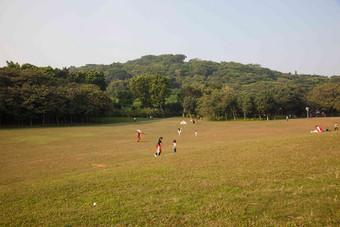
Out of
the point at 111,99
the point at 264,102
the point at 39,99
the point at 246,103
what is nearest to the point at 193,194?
the point at 39,99

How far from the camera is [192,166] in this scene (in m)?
11.6

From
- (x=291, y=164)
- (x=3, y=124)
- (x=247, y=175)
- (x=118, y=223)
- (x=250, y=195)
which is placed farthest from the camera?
(x=3, y=124)

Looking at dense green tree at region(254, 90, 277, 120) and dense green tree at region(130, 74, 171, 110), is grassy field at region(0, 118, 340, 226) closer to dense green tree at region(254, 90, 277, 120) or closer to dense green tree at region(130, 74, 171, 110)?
dense green tree at region(254, 90, 277, 120)

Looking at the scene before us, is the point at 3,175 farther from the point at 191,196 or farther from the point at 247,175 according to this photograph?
the point at 247,175

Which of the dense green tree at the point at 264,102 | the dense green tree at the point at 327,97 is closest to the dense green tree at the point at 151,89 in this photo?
the dense green tree at the point at 264,102

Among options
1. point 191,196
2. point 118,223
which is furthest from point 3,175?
point 191,196

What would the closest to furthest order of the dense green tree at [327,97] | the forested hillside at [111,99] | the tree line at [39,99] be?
the tree line at [39,99] < the forested hillside at [111,99] < the dense green tree at [327,97]

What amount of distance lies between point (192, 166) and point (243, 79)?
162m

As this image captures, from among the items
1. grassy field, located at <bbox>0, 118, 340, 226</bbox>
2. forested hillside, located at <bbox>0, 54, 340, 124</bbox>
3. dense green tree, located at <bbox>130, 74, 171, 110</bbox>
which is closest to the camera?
grassy field, located at <bbox>0, 118, 340, 226</bbox>

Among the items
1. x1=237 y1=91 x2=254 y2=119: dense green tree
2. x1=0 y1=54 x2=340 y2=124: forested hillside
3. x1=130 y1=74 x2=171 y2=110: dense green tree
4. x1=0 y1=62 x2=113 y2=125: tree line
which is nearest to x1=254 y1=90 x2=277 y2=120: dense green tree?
x1=0 y1=54 x2=340 y2=124: forested hillside

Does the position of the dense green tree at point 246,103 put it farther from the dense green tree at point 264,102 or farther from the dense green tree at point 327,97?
the dense green tree at point 327,97

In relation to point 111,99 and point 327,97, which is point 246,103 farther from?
point 111,99

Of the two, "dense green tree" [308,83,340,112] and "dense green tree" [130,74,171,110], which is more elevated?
"dense green tree" [130,74,171,110]

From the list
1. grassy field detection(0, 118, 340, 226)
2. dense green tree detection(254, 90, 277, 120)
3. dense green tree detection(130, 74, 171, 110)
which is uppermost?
dense green tree detection(130, 74, 171, 110)
